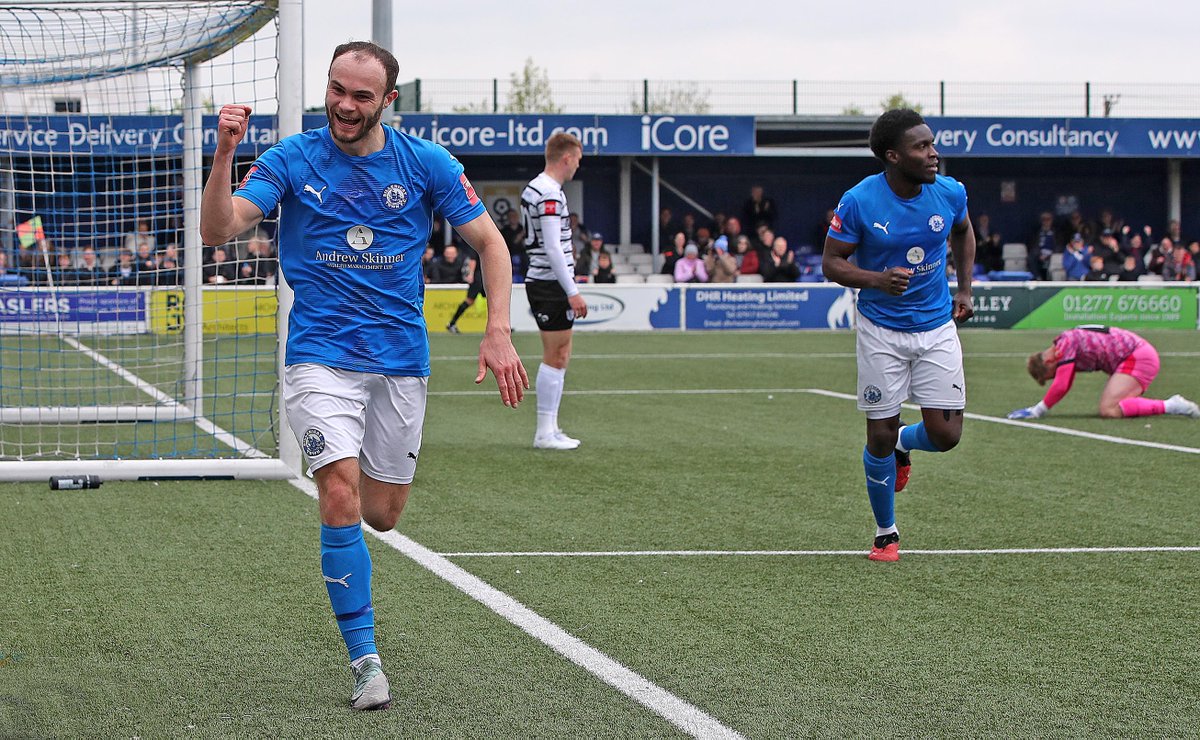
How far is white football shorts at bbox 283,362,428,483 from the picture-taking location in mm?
4512

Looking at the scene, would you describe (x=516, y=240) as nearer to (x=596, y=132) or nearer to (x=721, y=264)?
(x=721, y=264)

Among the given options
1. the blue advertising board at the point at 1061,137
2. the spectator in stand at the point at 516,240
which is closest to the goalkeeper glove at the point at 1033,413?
the spectator in stand at the point at 516,240

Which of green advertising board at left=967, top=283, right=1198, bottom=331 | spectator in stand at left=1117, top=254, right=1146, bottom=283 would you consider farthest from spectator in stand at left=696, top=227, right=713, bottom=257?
spectator in stand at left=1117, top=254, right=1146, bottom=283

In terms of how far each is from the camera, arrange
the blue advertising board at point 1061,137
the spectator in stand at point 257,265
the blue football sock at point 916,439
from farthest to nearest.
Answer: the blue advertising board at point 1061,137
the spectator in stand at point 257,265
the blue football sock at point 916,439

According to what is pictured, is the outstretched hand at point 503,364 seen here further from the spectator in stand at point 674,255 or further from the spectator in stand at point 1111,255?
the spectator in stand at point 1111,255

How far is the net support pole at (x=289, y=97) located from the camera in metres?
9.10

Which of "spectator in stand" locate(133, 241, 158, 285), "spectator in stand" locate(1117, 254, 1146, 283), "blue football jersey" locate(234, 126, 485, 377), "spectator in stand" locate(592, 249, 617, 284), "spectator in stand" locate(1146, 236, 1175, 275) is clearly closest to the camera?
"blue football jersey" locate(234, 126, 485, 377)

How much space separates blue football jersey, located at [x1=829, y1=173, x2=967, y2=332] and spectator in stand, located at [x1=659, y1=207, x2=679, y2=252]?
2787 centimetres

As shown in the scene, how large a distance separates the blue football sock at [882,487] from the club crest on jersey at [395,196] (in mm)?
2888

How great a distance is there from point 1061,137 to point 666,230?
368 inches

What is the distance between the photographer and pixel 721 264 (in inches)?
1212

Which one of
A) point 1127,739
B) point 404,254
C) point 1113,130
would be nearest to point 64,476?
point 404,254

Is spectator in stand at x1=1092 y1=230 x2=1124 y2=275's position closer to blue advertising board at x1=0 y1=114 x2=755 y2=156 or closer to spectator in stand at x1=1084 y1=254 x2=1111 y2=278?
spectator in stand at x1=1084 y1=254 x2=1111 y2=278

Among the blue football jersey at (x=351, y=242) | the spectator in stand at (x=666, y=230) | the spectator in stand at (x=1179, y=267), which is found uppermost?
the spectator in stand at (x=666, y=230)
